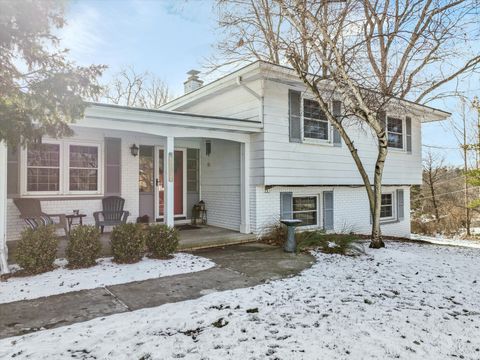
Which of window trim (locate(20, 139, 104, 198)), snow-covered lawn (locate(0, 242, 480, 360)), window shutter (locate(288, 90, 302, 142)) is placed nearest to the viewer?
snow-covered lawn (locate(0, 242, 480, 360))

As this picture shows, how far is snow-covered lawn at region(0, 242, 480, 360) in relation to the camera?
272cm

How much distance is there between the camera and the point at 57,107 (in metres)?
3.99

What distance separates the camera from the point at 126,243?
5578mm

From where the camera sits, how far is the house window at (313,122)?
909cm

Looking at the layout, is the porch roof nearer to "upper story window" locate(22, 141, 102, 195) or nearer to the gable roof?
the gable roof

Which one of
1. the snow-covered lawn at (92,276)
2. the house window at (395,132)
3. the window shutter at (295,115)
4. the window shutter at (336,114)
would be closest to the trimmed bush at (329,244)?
the snow-covered lawn at (92,276)

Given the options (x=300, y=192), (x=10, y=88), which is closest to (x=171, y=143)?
(x=10, y=88)

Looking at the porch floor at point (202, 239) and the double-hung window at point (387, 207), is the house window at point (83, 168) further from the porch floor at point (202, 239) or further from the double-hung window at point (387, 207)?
the double-hung window at point (387, 207)

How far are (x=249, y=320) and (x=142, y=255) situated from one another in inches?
125

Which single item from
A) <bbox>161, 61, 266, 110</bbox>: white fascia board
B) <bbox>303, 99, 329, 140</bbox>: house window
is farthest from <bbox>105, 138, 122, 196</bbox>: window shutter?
<bbox>303, 99, 329, 140</bbox>: house window

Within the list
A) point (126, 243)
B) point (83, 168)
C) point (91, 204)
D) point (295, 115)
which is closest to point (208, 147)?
point (295, 115)

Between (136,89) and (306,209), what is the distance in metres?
17.1

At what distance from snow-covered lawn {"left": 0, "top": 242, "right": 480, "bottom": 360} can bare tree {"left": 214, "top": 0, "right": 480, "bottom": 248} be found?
11.7 feet

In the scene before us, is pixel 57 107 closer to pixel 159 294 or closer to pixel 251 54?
pixel 159 294
